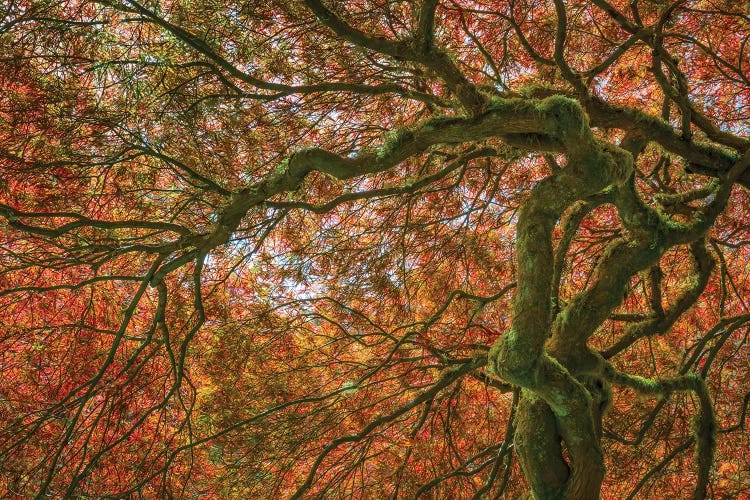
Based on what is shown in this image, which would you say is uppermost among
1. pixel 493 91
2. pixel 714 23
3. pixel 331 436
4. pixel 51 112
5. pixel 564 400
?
pixel 714 23

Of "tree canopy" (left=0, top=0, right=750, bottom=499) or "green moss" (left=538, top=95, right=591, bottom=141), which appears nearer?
"green moss" (left=538, top=95, right=591, bottom=141)

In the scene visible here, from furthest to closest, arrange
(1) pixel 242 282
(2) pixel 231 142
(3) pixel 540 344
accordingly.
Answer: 1. (1) pixel 242 282
2. (2) pixel 231 142
3. (3) pixel 540 344

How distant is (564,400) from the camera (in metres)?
2.11

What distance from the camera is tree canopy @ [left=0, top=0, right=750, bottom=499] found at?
201 centimetres

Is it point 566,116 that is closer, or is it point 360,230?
point 566,116

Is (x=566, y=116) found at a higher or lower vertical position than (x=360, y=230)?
lower

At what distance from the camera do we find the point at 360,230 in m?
3.84

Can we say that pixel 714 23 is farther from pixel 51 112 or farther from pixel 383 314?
pixel 51 112

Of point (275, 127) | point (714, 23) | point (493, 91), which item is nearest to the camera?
point (493, 91)

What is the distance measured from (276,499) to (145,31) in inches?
82.1

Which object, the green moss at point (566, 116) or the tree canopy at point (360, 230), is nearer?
the green moss at point (566, 116)

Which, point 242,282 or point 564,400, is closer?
point 564,400

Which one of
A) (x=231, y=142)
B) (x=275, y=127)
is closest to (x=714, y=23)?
(x=275, y=127)

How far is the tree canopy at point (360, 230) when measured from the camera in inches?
79.1
